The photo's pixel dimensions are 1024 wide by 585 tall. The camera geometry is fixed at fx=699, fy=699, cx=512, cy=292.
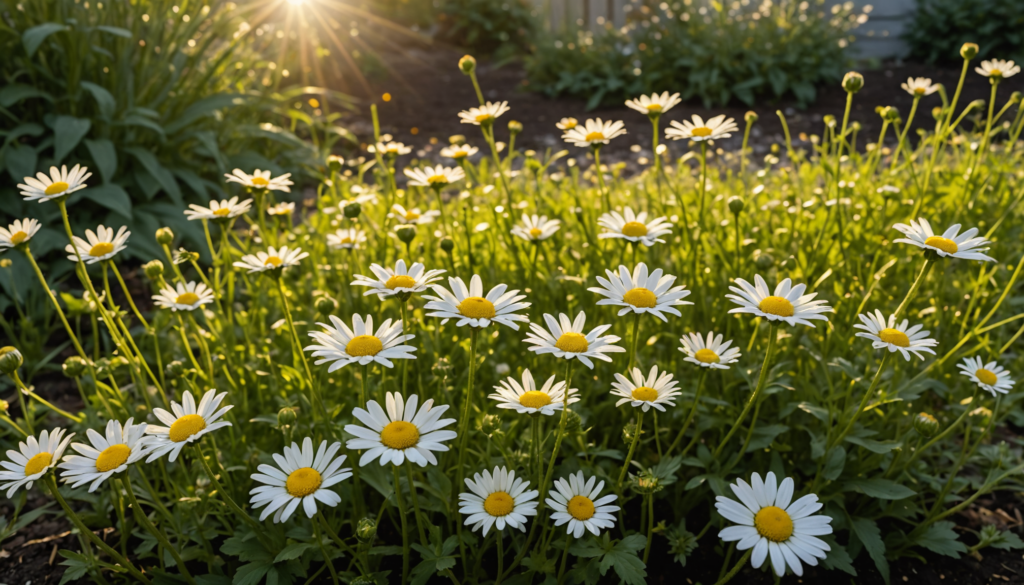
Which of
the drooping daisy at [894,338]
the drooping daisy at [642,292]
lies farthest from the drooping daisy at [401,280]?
the drooping daisy at [894,338]

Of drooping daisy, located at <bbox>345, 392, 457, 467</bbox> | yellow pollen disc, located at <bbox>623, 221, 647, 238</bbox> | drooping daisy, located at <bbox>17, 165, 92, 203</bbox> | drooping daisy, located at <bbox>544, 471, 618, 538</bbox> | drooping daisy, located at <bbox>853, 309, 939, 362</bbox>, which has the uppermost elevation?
drooping daisy, located at <bbox>17, 165, 92, 203</bbox>

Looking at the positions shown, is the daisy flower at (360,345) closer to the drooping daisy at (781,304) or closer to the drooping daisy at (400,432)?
the drooping daisy at (400,432)

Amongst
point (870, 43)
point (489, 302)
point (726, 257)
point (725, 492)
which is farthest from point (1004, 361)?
point (870, 43)

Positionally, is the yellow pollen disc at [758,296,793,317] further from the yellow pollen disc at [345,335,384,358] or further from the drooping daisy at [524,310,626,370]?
the yellow pollen disc at [345,335,384,358]

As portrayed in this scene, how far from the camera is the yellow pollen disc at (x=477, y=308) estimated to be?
48.3 inches

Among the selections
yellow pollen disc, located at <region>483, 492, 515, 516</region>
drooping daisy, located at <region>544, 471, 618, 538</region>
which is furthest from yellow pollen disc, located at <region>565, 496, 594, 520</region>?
yellow pollen disc, located at <region>483, 492, 515, 516</region>

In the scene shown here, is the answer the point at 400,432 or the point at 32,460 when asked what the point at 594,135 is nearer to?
the point at 400,432

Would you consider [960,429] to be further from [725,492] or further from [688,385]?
[725,492]

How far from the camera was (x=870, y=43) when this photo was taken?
328 inches

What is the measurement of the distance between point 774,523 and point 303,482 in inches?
29.2

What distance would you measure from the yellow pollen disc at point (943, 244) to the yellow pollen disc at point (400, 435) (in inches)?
40.0

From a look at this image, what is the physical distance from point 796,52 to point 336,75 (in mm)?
4356

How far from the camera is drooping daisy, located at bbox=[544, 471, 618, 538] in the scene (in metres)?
1.21

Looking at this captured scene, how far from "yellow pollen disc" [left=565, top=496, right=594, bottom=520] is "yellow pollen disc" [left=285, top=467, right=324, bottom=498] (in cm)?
44
